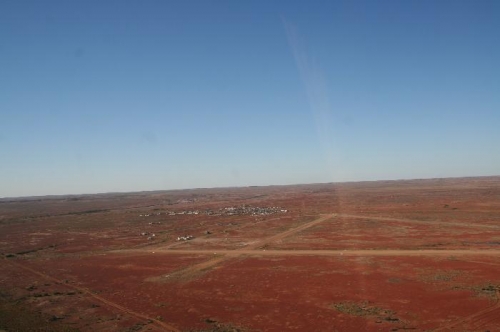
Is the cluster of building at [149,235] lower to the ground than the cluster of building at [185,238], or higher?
higher

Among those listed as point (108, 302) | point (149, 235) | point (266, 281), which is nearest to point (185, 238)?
point (149, 235)

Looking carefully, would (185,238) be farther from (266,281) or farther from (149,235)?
(266,281)

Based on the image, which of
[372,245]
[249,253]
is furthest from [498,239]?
[249,253]

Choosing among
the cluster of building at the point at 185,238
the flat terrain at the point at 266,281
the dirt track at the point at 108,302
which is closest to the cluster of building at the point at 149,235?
the flat terrain at the point at 266,281

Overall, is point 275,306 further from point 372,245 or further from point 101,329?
point 372,245

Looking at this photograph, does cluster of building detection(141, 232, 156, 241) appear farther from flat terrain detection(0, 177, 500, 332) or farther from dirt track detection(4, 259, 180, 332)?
dirt track detection(4, 259, 180, 332)

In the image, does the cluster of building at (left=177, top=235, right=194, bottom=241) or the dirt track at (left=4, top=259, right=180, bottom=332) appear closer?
the dirt track at (left=4, top=259, right=180, bottom=332)

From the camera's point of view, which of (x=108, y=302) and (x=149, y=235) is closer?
(x=108, y=302)

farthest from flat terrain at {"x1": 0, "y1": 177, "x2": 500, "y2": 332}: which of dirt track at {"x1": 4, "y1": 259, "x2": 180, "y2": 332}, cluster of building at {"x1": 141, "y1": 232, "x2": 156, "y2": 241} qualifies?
cluster of building at {"x1": 141, "y1": 232, "x2": 156, "y2": 241}

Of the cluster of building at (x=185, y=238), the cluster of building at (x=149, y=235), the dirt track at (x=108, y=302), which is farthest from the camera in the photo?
the cluster of building at (x=149, y=235)

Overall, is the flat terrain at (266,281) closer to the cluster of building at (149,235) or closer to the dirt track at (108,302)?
the dirt track at (108,302)

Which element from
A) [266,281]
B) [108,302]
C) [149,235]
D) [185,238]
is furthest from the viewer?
[149,235]

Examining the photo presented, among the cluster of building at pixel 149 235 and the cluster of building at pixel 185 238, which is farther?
the cluster of building at pixel 149 235
